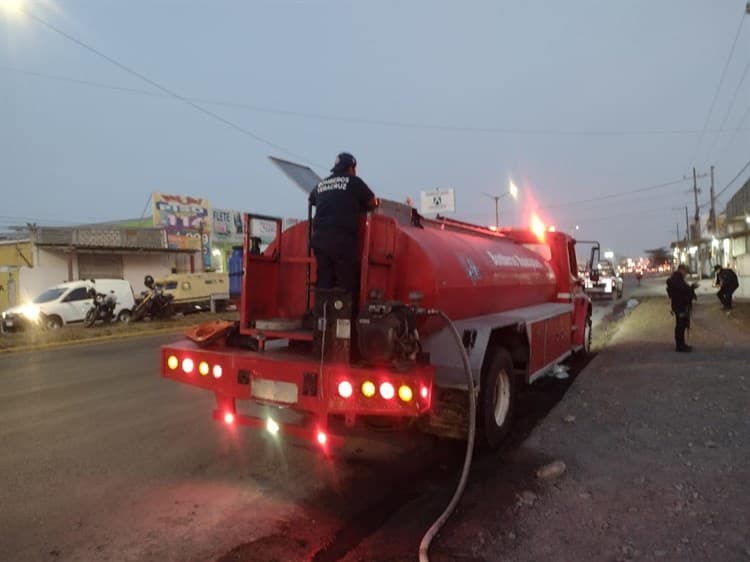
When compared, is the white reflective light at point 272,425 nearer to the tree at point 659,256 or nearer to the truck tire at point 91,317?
the truck tire at point 91,317

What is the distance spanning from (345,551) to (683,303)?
8.73 metres

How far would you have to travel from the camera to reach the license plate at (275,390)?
413 cm

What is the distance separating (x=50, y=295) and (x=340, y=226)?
19.7 meters

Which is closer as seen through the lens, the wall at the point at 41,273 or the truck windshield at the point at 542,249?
the truck windshield at the point at 542,249

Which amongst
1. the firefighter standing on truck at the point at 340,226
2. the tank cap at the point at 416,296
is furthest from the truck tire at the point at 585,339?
the firefighter standing on truck at the point at 340,226

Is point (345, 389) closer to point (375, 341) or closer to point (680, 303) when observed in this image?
point (375, 341)

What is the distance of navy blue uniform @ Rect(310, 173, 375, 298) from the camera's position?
4.45 metres

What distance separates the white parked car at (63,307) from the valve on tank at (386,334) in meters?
19.2

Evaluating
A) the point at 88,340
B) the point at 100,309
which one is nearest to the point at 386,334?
the point at 88,340

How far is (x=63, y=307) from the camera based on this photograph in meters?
20.1

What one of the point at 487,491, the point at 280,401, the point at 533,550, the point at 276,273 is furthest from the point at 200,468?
the point at 533,550

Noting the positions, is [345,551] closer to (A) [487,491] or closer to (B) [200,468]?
(A) [487,491]

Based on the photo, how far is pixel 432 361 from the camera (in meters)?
4.73

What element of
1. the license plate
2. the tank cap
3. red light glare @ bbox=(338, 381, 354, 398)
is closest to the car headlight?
the license plate
